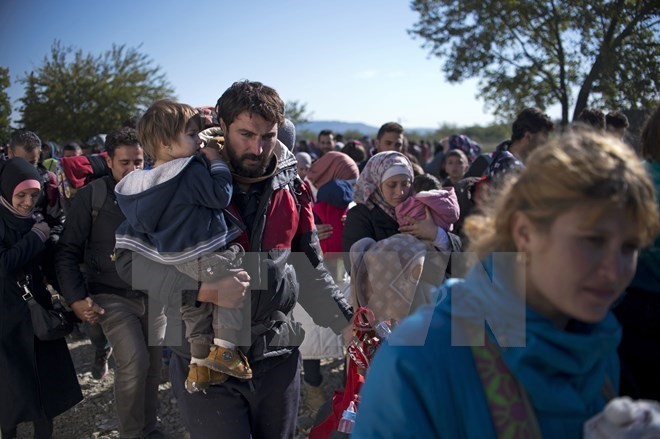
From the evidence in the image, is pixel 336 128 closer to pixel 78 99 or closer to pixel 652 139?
pixel 78 99

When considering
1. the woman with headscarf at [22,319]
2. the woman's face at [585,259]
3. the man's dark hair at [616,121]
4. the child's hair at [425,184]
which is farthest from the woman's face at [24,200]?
the man's dark hair at [616,121]

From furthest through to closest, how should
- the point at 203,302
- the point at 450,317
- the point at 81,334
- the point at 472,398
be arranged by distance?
1. the point at 81,334
2. the point at 203,302
3. the point at 450,317
4. the point at 472,398

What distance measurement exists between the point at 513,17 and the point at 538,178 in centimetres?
1553

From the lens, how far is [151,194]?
7.79ft

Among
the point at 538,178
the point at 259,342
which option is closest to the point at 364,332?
the point at 259,342

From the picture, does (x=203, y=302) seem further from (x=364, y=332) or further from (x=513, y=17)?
(x=513, y=17)

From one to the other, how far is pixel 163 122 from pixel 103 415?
344 centimetres

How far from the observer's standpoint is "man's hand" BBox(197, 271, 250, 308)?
240 cm

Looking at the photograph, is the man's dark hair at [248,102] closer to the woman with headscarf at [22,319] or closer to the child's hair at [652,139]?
the child's hair at [652,139]

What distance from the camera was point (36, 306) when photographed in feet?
13.3

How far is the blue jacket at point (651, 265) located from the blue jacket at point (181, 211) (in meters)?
1.53

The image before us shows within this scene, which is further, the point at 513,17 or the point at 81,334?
the point at 513,17

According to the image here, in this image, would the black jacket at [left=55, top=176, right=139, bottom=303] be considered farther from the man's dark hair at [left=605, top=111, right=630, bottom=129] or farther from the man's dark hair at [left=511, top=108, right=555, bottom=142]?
the man's dark hair at [left=605, top=111, right=630, bottom=129]

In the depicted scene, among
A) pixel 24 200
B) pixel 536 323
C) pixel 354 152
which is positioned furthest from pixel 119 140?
pixel 354 152
